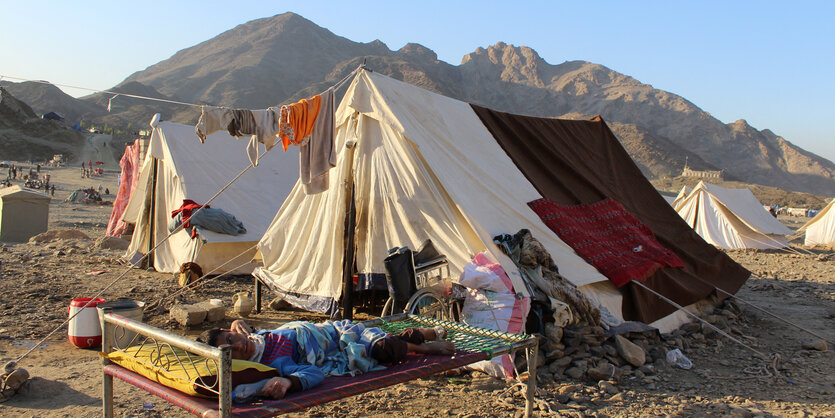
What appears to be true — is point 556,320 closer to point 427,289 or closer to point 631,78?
point 427,289

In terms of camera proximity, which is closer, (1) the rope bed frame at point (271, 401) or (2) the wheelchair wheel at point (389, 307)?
(1) the rope bed frame at point (271, 401)

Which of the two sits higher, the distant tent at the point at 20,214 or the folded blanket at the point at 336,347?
the distant tent at the point at 20,214

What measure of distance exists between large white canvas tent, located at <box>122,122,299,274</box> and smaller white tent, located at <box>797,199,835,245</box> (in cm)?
1470

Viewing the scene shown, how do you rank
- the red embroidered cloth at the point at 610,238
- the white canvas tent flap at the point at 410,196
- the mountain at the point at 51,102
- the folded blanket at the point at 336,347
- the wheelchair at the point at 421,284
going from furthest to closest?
the mountain at the point at 51,102 → the red embroidered cloth at the point at 610,238 → the white canvas tent flap at the point at 410,196 → the wheelchair at the point at 421,284 → the folded blanket at the point at 336,347

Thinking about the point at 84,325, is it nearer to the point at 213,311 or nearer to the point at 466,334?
the point at 213,311

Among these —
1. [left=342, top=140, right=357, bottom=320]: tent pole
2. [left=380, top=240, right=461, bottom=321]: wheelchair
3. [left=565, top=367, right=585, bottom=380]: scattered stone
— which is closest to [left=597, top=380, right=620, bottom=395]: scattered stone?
[left=565, top=367, right=585, bottom=380]: scattered stone

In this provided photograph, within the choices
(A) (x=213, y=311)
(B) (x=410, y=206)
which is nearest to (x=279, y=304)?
(A) (x=213, y=311)

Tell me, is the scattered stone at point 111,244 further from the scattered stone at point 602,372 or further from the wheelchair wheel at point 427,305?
the scattered stone at point 602,372

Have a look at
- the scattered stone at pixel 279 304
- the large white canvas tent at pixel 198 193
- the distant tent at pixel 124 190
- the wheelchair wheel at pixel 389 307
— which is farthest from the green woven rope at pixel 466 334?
the distant tent at pixel 124 190

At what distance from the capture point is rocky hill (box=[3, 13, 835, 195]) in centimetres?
6106

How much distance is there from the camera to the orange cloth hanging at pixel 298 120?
15.9ft

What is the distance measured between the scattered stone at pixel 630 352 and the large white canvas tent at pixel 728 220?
38.7ft

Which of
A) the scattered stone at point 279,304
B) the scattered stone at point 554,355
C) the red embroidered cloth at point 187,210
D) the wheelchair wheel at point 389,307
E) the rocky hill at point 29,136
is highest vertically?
the rocky hill at point 29,136

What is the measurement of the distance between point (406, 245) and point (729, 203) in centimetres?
1285
